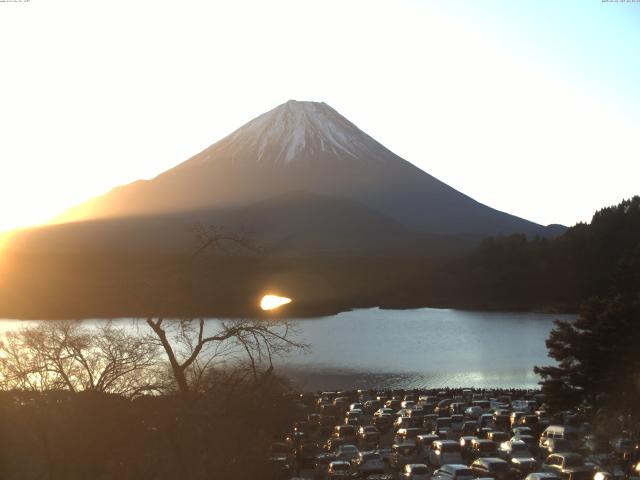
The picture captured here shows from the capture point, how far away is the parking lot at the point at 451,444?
9297 millimetres

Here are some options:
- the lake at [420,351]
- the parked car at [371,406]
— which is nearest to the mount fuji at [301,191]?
the lake at [420,351]

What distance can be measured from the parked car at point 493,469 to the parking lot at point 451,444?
12 millimetres

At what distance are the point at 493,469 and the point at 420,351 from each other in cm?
2614

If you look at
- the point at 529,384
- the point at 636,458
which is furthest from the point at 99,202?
the point at 636,458

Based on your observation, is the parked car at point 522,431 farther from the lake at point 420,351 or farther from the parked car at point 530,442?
the lake at point 420,351

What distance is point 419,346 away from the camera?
121ft

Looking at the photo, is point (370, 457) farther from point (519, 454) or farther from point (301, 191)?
point (301, 191)

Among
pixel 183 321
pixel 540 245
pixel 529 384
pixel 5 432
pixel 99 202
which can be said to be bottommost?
pixel 529 384

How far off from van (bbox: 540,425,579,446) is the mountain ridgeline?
16.6 ft

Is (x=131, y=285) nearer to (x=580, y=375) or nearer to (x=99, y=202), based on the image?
(x=580, y=375)

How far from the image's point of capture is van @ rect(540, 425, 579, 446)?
11.7 meters

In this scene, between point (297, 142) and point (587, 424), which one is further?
point (297, 142)

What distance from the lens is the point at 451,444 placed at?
10875mm

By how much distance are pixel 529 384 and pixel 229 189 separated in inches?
2803
